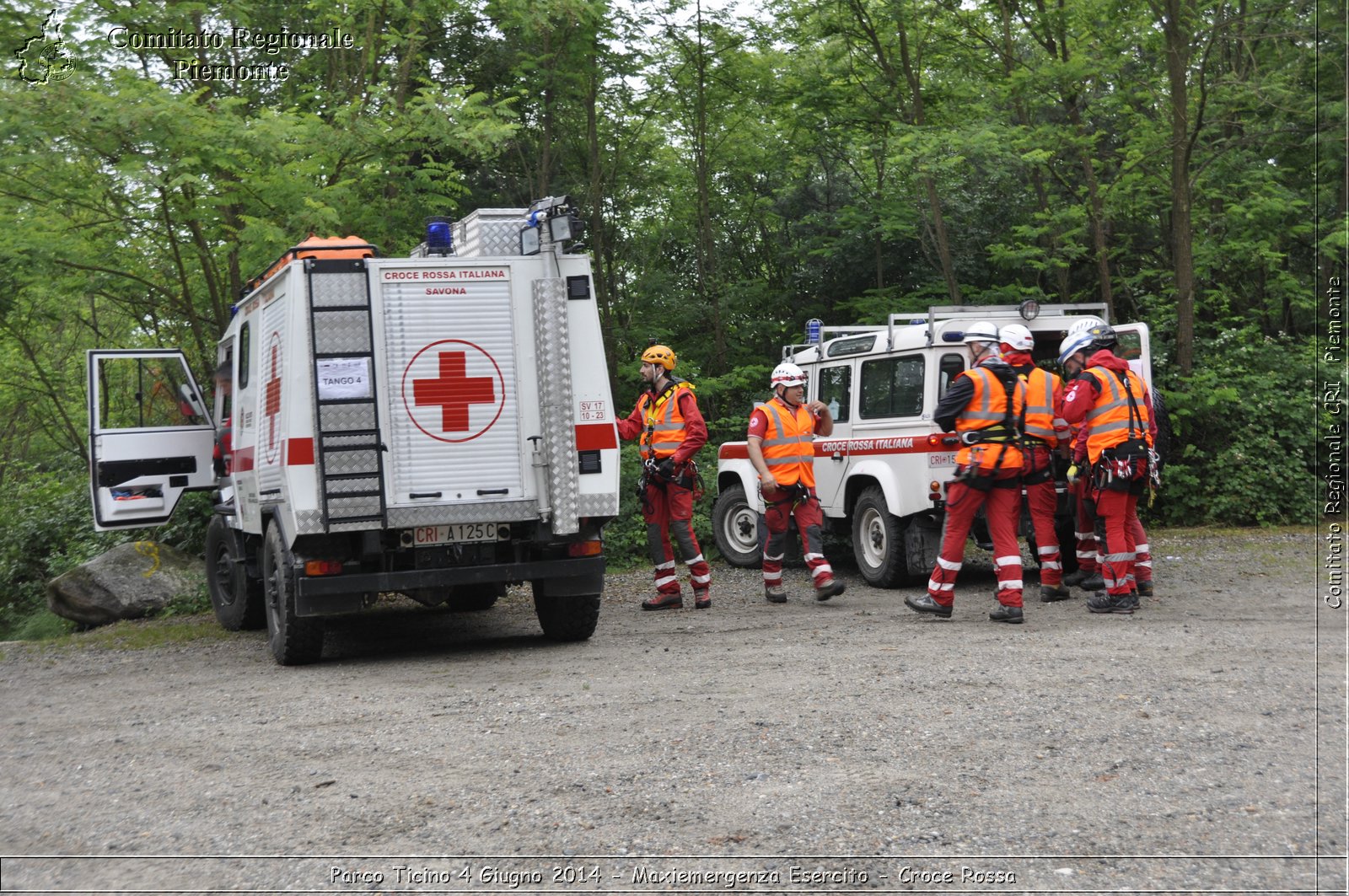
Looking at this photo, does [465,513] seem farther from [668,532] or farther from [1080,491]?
[1080,491]

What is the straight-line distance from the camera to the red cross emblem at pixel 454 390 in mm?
8305

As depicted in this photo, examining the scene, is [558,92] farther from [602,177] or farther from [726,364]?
[726,364]

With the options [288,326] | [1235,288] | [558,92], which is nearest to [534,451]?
[288,326]

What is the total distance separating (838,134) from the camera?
19.1 m

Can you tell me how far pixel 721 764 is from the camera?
208 inches

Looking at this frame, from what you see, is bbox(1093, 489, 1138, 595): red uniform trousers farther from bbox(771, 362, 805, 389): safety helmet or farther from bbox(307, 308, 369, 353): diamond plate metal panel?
bbox(307, 308, 369, 353): diamond plate metal panel

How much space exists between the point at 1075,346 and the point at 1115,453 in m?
0.94

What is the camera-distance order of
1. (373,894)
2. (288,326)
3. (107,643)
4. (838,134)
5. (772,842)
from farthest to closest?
(838,134) → (107,643) → (288,326) → (772,842) → (373,894)

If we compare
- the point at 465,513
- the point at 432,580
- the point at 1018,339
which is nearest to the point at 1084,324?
the point at 1018,339

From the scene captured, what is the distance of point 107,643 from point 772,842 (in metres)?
8.34

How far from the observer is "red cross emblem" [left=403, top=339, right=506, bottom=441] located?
830cm

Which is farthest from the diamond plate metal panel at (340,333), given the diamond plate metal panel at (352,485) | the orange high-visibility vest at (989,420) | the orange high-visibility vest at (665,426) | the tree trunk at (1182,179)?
the tree trunk at (1182,179)

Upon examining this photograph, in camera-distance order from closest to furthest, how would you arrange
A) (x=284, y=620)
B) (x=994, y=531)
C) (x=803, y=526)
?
(x=284, y=620) < (x=994, y=531) < (x=803, y=526)

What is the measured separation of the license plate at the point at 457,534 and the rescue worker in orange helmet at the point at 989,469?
3133 millimetres
